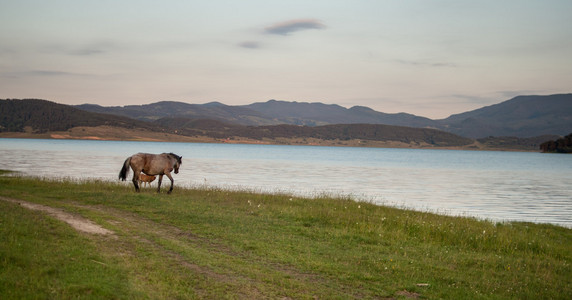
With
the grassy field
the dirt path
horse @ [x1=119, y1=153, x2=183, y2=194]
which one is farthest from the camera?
horse @ [x1=119, y1=153, x2=183, y2=194]

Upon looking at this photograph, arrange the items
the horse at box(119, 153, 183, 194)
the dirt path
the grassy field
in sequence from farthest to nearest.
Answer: the horse at box(119, 153, 183, 194) < the dirt path < the grassy field

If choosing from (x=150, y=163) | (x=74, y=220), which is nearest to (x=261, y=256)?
(x=74, y=220)

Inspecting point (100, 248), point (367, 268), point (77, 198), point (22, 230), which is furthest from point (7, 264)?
point (77, 198)

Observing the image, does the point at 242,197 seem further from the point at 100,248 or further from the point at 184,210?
the point at 100,248

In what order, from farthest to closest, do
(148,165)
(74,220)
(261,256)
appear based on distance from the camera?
(148,165) < (74,220) < (261,256)

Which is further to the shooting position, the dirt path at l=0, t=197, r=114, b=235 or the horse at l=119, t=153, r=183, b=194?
the horse at l=119, t=153, r=183, b=194

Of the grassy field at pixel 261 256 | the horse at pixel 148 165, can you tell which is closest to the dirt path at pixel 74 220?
the grassy field at pixel 261 256

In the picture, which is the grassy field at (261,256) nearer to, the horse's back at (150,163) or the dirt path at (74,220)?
the dirt path at (74,220)

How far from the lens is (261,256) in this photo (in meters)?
11.6

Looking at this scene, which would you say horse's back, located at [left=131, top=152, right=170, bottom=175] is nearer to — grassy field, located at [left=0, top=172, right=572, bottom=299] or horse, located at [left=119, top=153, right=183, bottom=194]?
horse, located at [left=119, top=153, right=183, bottom=194]

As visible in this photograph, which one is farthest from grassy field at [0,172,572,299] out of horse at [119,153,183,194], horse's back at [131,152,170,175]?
horse's back at [131,152,170,175]

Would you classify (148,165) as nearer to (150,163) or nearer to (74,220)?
(150,163)

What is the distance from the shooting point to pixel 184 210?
17938 millimetres

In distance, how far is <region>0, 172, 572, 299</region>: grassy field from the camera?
340 inches
